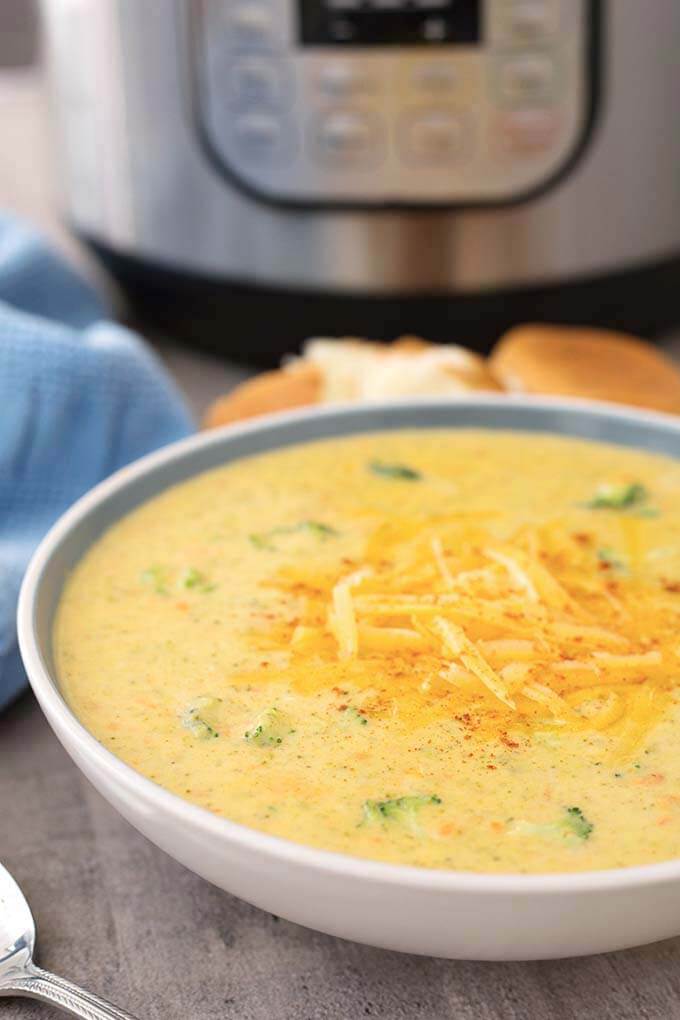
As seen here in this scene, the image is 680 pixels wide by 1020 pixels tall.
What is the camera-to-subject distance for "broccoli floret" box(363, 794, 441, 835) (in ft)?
2.30

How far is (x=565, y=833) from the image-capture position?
0.69m

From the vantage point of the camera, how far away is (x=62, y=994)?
2.39 ft

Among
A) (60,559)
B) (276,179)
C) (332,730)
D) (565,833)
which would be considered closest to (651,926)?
(565,833)

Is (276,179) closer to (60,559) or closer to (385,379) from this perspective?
(385,379)

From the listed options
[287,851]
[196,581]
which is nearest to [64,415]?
[196,581]

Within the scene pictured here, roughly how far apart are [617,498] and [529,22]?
2.04 ft

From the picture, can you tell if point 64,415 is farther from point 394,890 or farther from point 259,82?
point 394,890

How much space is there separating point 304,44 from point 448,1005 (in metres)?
1.05

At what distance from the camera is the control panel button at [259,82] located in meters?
1.47

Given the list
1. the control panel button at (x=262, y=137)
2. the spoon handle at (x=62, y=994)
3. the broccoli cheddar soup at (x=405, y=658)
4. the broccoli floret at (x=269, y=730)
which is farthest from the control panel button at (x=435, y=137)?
the spoon handle at (x=62, y=994)

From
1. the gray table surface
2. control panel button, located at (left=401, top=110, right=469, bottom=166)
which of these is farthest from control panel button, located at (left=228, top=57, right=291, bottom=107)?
the gray table surface

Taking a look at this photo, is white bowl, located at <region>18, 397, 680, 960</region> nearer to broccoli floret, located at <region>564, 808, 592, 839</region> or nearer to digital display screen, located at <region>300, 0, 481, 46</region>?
broccoli floret, located at <region>564, 808, 592, 839</region>

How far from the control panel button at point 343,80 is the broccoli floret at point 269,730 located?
0.88 m

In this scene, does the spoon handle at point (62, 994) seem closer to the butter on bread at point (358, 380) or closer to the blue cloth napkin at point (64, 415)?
the blue cloth napkin at point (64, 415)
